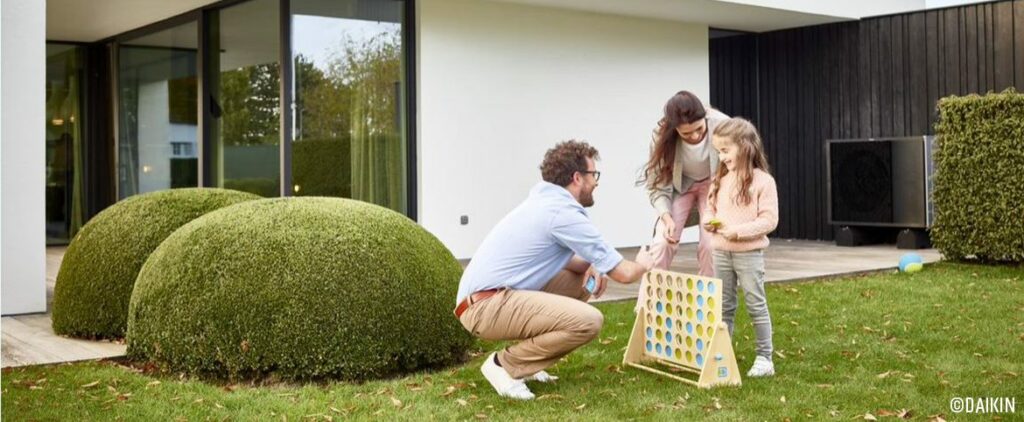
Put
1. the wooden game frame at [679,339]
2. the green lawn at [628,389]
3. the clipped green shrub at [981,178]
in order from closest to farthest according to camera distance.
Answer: the green lawn at [628,389] → the wooden game frame at [679,339] → the clipped green shrub at [981,178]

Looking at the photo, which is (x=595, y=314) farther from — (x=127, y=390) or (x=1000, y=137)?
(x=1000, y=137)

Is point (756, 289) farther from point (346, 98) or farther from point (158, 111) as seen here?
point (158, 111)

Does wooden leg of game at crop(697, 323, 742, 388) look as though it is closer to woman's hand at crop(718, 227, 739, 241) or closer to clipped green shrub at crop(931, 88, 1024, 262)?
woman's hand at crop(718, 227, 739, 241)

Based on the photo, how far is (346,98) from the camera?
10914 millimetres

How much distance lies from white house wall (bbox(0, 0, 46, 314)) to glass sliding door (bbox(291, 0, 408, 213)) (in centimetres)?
341

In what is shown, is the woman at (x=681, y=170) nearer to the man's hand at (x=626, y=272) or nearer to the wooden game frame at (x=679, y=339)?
the wooden game frame at (x=679, y=339)

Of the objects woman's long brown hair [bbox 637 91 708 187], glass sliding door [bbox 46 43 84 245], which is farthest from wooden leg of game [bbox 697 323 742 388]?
glass sliding door [bbox 46 43 84 245]

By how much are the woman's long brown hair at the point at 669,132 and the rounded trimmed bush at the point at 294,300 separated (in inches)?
49.8

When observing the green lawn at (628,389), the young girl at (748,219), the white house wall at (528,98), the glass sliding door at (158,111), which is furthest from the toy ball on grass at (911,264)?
the glass sliding door at (158,111)

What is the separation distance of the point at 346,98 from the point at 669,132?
6055 mm

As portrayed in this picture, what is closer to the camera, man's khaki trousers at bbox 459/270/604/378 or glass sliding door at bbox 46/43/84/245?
man's khaki trousers at bbox 459/270/604/378

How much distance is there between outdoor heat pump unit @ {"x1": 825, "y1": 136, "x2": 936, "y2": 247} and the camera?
12.4 m

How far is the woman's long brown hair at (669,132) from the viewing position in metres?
5.37

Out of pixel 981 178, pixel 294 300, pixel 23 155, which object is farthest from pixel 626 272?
pixel 981 178
